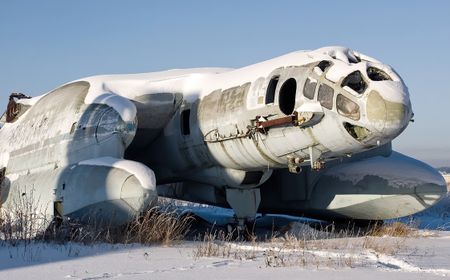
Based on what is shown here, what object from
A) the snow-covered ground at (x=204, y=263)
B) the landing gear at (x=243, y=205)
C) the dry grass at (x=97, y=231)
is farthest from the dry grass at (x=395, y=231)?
the dry grass at (x=97, y=231)

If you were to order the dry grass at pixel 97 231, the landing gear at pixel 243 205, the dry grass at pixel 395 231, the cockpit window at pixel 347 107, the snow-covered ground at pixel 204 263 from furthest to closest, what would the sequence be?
the landing gear at pixel 243 205 < the dry grass at pixel 395 231 < the dry grass at pixel 97 231 < the cockpit window at pixel 347 107 < the snow-covered ground at pixel 204 263

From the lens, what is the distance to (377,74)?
8.34 metres

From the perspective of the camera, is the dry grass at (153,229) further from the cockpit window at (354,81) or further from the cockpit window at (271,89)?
the cockpit window at (354,81)

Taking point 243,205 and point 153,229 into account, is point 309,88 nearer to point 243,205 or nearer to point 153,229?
point 153,229

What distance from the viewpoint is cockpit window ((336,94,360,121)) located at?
8.12 m

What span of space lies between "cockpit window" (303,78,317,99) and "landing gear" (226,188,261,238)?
3.27 m

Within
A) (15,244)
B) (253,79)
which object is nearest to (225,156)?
(253,79)

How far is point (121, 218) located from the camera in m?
9.26

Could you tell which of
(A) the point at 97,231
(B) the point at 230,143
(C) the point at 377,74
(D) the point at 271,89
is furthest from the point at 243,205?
(C) the point at 377,74

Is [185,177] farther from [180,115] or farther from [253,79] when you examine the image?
[253,79]

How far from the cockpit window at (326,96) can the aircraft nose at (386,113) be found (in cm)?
61

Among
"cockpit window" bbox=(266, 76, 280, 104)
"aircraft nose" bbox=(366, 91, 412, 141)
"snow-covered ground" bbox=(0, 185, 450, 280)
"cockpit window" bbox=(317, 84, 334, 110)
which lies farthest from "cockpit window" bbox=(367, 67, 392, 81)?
"snow-covered ground" bbox=(0, 185, 450, 280)

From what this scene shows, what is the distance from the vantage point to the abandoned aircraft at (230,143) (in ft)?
27.8

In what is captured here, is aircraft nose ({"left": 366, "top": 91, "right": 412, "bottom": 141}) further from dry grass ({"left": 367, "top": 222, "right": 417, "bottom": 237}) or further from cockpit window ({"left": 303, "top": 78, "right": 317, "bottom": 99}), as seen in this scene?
dry grass ({"left": 367, "top": 222, "right": 417, "bottom": 237})
